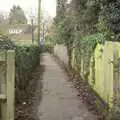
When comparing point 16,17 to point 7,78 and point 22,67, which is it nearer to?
point 22,67

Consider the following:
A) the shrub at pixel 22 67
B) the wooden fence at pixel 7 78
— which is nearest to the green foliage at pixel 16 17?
the shrub at pixel 22 67

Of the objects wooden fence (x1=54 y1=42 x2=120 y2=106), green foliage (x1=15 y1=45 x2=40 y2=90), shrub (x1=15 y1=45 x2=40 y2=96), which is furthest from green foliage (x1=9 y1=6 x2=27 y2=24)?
wooden fence (x1=54 y1=42 x2=120 y2=106)

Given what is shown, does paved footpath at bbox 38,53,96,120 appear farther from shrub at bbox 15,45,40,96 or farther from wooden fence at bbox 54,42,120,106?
shrub at bbox 15,45,40,96

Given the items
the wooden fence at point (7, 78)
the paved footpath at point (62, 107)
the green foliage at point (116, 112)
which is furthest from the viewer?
the paved footpath at point (62, 107)

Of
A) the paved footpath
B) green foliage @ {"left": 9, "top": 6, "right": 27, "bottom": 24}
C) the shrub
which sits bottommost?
the paved footpath

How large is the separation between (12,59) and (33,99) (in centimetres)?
538

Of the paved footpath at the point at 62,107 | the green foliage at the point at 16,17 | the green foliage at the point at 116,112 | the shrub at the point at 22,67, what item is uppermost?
the green foliage at the point at 16,17

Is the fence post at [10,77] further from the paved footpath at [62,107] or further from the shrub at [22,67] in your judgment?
the shrub at [22,67]

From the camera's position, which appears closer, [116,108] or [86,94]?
[116,108]

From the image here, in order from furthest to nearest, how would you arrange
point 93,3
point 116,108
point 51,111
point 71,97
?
point 93,3
point 71,97
point 51,111
point 116,108

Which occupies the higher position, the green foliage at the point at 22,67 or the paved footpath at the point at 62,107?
the green foliage at the point at 22,67

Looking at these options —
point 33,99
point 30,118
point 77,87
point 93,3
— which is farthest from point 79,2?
point 30,118

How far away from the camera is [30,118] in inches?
351

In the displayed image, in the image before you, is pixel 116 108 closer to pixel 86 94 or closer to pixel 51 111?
pixel 51 111
